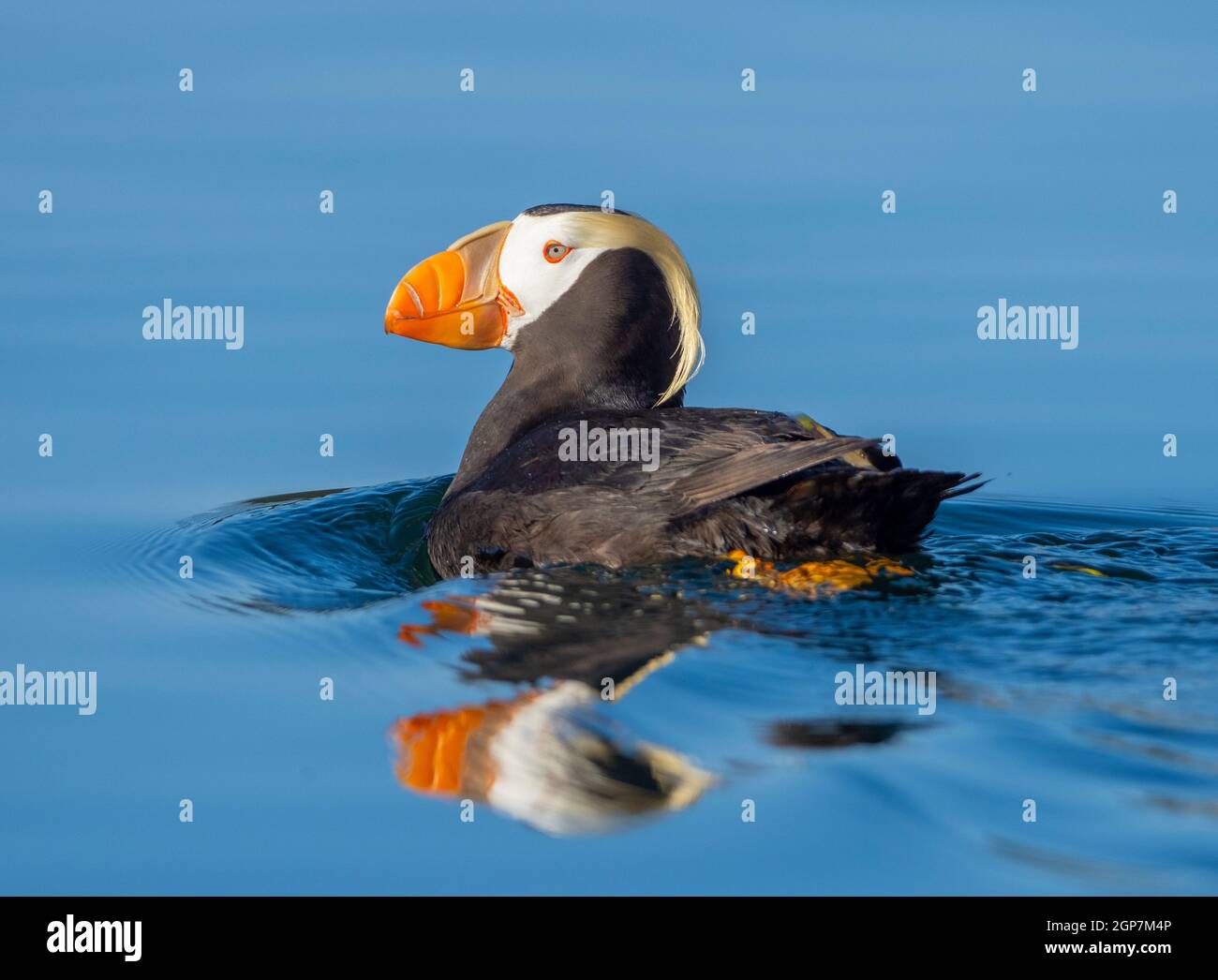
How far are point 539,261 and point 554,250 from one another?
80mm

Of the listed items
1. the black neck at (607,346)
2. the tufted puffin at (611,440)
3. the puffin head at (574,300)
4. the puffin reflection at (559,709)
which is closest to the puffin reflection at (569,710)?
the puffin reflection at (559,709)

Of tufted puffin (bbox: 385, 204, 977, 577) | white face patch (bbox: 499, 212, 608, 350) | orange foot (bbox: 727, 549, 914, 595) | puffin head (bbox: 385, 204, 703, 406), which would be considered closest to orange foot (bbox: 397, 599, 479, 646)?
tufted puffin (bbox: 385, 204, 977, 577)

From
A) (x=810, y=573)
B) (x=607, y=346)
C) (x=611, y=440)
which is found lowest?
(x=810, y=573)

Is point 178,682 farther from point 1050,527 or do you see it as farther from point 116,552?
point 1050,527

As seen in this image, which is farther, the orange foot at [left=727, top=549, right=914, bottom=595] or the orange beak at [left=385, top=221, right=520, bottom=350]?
the orange beak at [left=385, top=221, right=520, bottom=350]

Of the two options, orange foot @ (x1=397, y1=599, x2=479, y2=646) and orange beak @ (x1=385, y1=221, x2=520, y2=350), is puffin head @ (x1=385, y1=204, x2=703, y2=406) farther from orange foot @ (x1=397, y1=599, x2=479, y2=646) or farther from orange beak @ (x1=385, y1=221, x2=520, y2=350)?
orange foot @ (x1=397, y1=599, x2=479, y2=646)

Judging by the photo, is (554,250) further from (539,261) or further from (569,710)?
(569,710)

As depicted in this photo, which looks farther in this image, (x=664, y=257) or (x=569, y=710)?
(x=664, y=257)

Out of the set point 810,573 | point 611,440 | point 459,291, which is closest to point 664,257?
point 459,291

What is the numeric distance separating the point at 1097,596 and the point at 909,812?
198cm

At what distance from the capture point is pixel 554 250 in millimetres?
6605

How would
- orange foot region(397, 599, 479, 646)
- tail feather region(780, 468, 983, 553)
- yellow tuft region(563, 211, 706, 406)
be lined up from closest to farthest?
1. orange foot region(397, 599, 479, 646)
2. tail feather region(780, 468, 983, 553)
3. yellow tuft region(563, 211, 706, 406)

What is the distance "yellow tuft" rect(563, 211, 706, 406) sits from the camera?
21.3 ft

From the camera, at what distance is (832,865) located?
3.84 m
